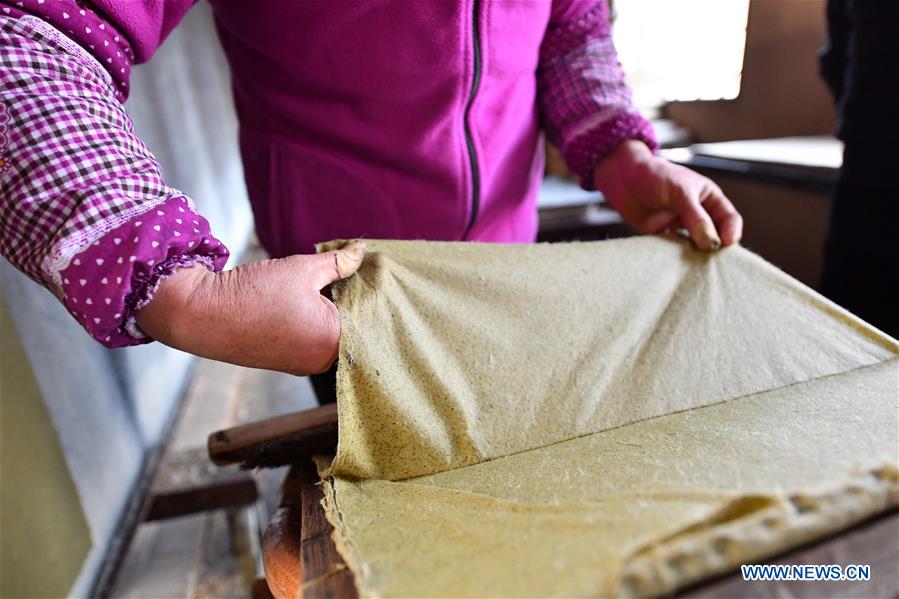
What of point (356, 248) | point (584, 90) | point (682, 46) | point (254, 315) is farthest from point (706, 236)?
point (682, 46)

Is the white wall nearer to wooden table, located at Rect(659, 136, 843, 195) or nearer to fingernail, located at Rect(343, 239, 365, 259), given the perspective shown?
fingernail, located at Rect(343, 239, 365, 259)

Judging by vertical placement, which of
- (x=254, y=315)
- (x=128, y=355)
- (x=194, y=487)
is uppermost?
(x=254, y=315)

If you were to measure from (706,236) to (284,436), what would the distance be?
1.91 feet

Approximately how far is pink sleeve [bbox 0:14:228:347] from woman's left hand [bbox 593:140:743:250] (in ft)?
1.98

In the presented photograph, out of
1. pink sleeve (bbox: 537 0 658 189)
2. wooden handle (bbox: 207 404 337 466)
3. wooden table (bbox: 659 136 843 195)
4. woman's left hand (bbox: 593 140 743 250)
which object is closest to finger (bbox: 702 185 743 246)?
woman's left hand (bbox: 593 140 743 250)

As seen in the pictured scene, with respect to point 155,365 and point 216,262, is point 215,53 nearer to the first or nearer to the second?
point 155,365

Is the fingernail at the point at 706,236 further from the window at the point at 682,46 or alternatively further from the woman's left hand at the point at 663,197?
the window at the point at 682,46

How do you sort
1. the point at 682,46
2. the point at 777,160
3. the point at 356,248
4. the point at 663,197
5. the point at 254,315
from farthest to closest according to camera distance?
the point at 682,46, the point at 777,160, the point at 663,197, the point at 356,248, the point at 254,315

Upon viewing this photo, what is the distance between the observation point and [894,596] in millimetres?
335

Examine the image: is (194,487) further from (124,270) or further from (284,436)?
(124,270)

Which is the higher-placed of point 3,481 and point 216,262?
point 216,262

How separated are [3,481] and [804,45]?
7.30ft

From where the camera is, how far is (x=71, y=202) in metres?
0.43

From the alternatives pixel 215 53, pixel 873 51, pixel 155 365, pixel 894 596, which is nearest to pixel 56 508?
pixel 155 365
